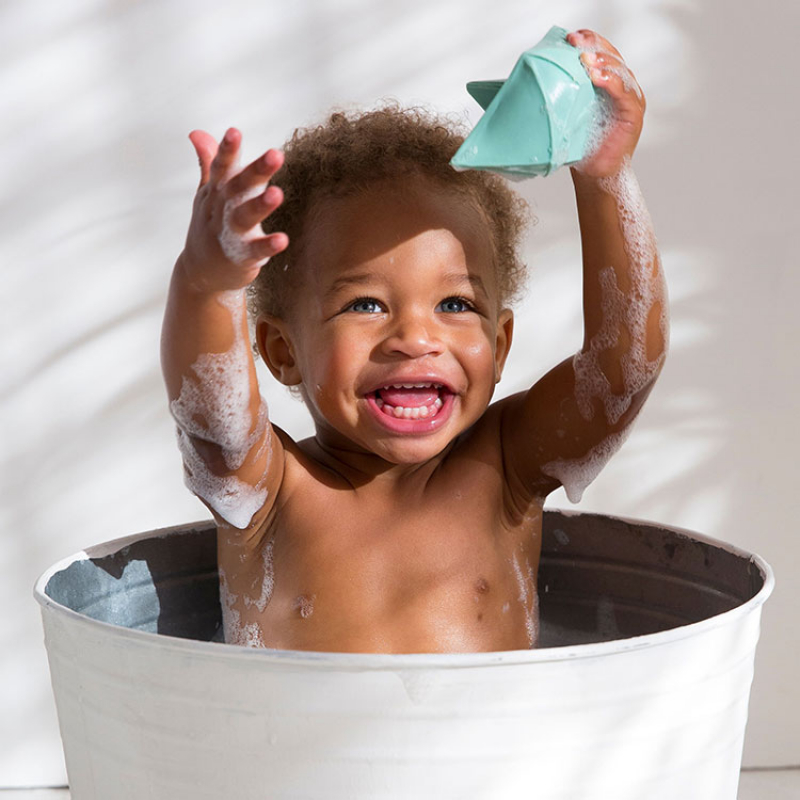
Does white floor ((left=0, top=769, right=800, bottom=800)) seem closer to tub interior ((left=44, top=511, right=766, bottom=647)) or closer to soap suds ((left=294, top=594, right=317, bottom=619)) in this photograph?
tub interior ((left=44, top=511, right=766, bottom=647))

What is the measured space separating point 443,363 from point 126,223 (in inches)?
24.8

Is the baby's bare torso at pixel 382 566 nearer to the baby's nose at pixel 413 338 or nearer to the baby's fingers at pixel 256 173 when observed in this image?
the baby's nose at pixel 413 338

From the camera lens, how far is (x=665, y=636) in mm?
651

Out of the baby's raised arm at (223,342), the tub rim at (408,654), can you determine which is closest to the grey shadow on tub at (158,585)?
the baby's raised arm at (223,342)

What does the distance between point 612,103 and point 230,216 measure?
0.94 feet

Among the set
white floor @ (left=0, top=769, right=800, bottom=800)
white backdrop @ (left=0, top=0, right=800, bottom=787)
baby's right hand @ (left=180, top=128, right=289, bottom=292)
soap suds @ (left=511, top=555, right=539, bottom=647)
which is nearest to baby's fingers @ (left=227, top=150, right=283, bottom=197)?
baby's right hand @ (left=180, top=128, right=289, bottom=292)

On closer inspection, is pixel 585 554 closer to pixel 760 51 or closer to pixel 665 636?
pixel 665 636

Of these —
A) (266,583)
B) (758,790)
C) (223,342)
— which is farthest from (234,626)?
(758,790)

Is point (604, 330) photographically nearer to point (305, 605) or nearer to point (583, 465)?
point (583, 465)

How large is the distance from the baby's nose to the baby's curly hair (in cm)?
12

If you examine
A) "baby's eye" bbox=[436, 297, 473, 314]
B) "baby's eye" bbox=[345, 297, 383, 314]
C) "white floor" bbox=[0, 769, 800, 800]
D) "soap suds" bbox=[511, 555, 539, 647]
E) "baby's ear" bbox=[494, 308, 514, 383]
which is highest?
"baby's eye" bbox=[345, 297, 383, 314]

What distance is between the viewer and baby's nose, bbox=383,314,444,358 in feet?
2.80

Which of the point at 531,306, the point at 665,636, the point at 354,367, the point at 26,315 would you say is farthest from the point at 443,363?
the point at 26,315

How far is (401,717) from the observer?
62 centimetres
